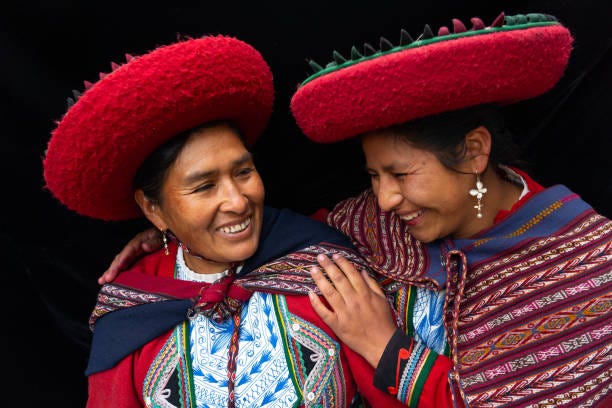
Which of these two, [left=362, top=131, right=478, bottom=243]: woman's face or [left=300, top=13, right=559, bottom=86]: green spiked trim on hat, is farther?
[left=362, top=131, right=478, bottom=243]: woman's face

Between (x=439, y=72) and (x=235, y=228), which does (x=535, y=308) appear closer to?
(x=439, y=72)

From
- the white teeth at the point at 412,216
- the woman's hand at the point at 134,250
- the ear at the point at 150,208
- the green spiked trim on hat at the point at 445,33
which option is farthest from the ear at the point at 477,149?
the woman's hand at the point at 134,250

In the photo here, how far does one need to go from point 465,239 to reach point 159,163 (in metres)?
0.89

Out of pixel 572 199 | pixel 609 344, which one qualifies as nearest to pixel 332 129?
pixel 572 199

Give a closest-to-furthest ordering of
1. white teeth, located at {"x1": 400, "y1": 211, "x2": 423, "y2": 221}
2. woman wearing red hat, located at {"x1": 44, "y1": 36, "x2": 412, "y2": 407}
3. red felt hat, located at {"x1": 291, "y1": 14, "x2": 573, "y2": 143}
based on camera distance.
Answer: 1. red felt hat, located at {"x1": 291, "y1": 14, "x2": 573, "y2": 143}
2. woman wearing red hat, located at {"x1": 44, "y1": 36, "x2": 412, "y2": 407}
3. white teeth, located at {"x1": 400, "y1": 211, "x2": 423, "y2": 221}

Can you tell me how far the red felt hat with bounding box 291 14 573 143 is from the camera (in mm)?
1186

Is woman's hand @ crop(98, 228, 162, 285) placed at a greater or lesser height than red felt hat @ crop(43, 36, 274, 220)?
lesser

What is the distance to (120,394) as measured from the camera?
5.14 feet

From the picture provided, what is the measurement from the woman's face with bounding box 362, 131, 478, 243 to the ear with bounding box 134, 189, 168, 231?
2.03 ft

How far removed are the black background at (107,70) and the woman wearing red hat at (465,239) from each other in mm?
570

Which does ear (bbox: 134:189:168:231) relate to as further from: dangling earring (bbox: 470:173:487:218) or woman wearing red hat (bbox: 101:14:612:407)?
dangling earring (bbox: 470:173:487:218)

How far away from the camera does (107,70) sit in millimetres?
1859

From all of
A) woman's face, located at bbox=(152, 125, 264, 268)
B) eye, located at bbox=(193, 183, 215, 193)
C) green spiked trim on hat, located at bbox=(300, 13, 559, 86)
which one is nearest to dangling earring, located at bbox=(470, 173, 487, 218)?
green spiked trim on hat, located at bbox=(300, 13, 559, 86)

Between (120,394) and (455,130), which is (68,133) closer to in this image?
(120,394)
